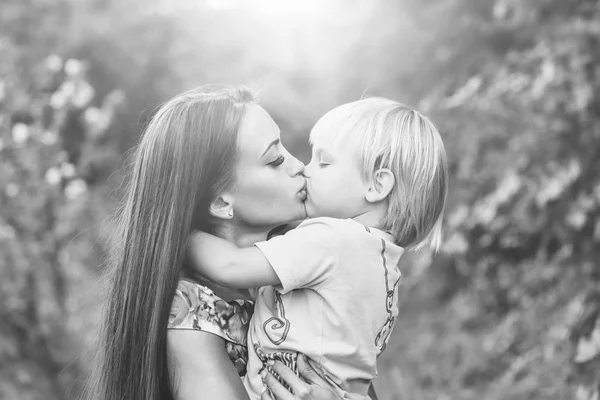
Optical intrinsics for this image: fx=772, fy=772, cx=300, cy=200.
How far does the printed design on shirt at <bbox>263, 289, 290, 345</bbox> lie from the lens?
1823 millimetres

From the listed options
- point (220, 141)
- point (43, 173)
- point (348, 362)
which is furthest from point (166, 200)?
point (43, 173)

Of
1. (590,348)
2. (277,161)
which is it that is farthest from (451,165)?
(277,161)

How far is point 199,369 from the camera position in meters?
1.79

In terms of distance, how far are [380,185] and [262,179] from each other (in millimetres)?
318

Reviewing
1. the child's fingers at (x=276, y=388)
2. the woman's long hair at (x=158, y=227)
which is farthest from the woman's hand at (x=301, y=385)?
the woman's long hair at (x=158, y=227)

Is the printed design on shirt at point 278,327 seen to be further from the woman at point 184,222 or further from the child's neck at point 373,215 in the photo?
the child's neck at point 373,215

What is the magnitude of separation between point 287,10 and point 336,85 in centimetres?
109

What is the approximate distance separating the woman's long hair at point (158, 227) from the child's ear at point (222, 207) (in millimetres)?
18

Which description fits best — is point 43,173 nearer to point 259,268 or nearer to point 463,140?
point 463,140

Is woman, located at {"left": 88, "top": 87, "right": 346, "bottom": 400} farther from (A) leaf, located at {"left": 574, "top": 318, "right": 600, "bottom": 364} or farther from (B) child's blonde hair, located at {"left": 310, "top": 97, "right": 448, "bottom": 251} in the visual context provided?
(A) leaf, located at {"left": 574, "top": 318, "right": 600, "bottom": 364}

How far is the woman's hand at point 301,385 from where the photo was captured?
70.7 inches

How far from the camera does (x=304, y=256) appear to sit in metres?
1.79

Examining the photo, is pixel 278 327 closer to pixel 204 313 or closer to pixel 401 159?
pixel 204 313

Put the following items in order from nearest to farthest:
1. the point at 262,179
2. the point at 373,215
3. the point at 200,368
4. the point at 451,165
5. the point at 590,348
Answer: the point at 200,368 → the point at 262,179 → the point at 373,215 → the point at 590,348 → the point at 451,165
